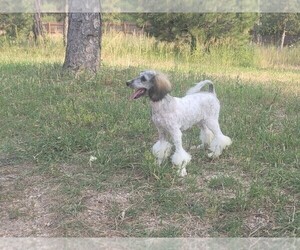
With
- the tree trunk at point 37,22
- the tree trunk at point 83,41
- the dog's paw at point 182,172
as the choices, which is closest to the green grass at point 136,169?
the dog's paw at point 182,172

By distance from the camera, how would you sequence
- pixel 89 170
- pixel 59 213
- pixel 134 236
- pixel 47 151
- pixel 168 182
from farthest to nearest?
pixel 47 151, pixel 89 170, pixel 168 182, pixel 59 213, pixel 134 236

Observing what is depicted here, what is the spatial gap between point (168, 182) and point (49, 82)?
3.38m

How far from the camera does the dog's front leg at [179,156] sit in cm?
358

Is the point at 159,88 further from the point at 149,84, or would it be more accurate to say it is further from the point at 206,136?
the point at 206,136

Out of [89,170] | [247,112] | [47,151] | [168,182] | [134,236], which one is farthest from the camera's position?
[247,112]

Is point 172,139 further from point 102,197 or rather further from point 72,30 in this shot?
point 72,30

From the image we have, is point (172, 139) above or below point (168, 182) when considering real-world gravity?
above

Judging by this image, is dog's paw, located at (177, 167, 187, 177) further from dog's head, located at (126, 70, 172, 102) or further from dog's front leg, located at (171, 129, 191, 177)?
dog's head, located at (126, 70, 172, 102)

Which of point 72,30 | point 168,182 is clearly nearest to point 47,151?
point 168,182

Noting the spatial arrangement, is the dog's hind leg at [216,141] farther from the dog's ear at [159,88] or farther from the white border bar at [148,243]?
the white border bar at [148,243]

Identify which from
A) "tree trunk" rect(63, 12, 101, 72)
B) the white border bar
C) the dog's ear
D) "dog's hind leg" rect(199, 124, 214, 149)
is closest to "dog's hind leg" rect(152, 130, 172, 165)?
the dog's ear

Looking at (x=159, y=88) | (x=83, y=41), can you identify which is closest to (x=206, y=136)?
(x=159, y=88)

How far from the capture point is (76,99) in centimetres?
560

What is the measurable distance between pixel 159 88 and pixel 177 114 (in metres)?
0.29
